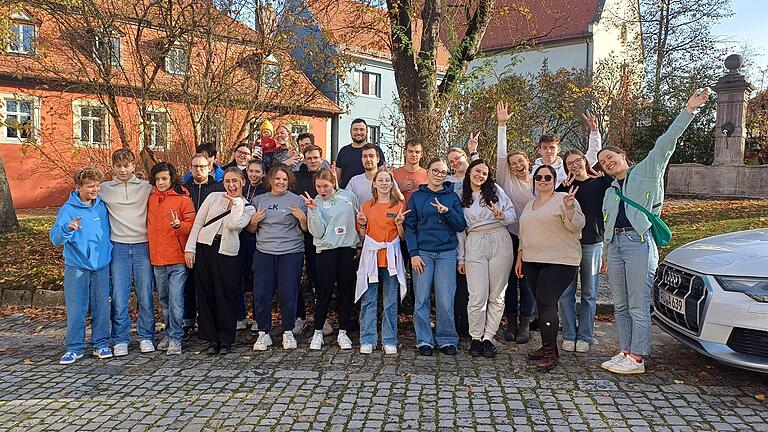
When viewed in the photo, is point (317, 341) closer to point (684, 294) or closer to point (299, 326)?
point (299, 326)

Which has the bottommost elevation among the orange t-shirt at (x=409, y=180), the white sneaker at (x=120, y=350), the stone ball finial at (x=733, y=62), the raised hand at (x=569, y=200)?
the white sneaker at (x=120, y=350)

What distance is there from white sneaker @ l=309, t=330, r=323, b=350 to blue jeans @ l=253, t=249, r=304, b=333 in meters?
0.31

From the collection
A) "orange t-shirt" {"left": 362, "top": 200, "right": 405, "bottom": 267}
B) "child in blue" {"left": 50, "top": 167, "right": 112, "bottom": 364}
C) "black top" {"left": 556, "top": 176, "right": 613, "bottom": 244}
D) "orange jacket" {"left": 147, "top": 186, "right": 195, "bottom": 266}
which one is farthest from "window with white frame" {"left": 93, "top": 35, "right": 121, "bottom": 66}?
"black top" {"left": 556, "top": 176, "right": 613, "bottom": 244}

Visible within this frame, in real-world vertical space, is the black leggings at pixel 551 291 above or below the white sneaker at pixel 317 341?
above

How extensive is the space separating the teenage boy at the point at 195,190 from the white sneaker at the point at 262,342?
34.3 inches

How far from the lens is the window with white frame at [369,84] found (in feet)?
103

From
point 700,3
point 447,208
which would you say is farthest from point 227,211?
point 700,3

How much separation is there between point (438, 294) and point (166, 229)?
2.67 m

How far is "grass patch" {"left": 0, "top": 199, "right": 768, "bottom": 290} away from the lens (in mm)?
8242

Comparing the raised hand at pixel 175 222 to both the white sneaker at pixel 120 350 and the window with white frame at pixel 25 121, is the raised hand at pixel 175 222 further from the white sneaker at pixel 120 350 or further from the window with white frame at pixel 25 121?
the window with white frame at pixel 25 121

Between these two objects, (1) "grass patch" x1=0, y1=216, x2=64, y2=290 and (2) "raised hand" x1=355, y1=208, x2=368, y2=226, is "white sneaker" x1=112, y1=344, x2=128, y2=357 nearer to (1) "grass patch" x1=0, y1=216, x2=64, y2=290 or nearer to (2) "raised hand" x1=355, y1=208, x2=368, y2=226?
(2) "raised hand" x1=355, y1=208, x2=368, y2=226

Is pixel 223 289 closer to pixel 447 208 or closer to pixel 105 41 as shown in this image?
pixel 447 208

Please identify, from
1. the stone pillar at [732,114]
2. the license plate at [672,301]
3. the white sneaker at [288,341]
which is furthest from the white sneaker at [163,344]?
the stone pillar at [732,114]

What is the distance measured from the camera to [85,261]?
5422 mm
